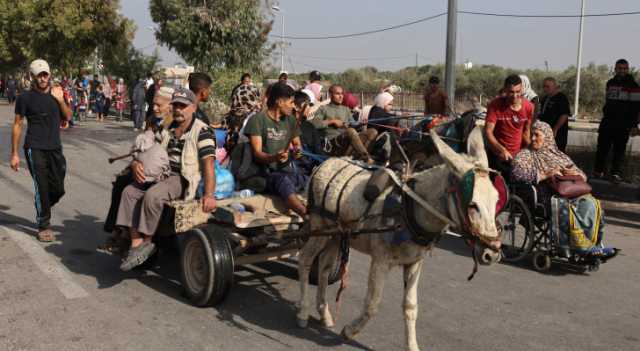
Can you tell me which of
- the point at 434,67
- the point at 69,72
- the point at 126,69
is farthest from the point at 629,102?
the point at 434,67

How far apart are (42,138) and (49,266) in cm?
167

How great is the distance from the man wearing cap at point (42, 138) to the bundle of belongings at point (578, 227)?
594 cm

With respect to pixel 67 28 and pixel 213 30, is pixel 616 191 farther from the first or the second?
pixel 67 28

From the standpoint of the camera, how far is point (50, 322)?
16.8 ft

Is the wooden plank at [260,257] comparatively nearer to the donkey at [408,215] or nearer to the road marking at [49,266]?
the donkey at [408,215]

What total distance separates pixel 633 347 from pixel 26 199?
30.0 ft

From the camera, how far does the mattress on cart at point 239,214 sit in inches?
214

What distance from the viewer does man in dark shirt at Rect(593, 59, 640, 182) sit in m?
10.9

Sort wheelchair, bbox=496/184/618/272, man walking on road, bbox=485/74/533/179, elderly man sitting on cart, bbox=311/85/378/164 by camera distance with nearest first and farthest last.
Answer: wheelchair, bbox=496/184/618/272 < man walking on road, bbox=485/74/533/179 < elderly man sitting on cart, bbox=311/85/378/164

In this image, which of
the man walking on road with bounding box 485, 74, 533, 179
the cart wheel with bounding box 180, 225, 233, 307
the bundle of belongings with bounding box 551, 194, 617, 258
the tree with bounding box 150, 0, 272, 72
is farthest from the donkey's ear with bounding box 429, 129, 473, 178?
the tree with bounding box 150, 0, 272, 72

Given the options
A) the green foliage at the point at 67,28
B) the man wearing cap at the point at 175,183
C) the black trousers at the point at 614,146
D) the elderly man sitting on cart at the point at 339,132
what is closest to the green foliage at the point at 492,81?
the green foliage at the point at 67,28

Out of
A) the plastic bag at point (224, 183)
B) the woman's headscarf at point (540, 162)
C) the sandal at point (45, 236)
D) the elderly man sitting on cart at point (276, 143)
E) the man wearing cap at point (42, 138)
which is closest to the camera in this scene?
the elderly man sitting on cart at point (276, 143)

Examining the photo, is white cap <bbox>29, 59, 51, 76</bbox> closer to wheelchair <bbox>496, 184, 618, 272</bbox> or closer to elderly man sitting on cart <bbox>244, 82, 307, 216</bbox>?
elderly man sitting on cart <bbox>244, 82, 307, 216</bbox>

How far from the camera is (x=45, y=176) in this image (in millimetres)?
7445
